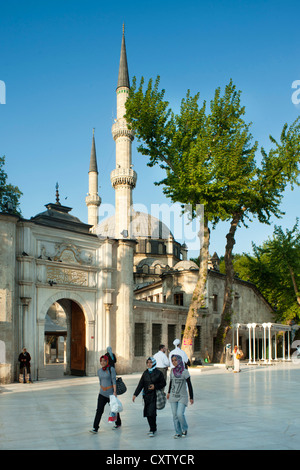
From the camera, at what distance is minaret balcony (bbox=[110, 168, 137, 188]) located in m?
38.2

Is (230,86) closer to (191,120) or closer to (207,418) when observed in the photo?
(191,120)

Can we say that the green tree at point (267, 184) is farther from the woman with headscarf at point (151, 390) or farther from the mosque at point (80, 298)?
the woman with headscarf at point (151, 390)

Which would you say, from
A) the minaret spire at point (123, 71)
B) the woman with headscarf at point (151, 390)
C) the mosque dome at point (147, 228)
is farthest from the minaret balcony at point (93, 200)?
the woman with headscarf at point (151, 390)

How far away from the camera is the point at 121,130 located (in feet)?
123

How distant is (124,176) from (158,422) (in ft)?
99.7

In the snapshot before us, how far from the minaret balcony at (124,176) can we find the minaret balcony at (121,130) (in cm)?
262

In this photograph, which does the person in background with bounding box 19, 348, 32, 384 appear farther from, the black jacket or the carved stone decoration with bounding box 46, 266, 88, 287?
the black jacket

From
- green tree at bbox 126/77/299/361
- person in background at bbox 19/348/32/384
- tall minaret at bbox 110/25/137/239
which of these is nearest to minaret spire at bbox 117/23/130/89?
tall minaret at bbox 110/25/137/239

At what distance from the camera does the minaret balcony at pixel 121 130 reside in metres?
37.5

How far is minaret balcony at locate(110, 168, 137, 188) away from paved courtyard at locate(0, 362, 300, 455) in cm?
2511

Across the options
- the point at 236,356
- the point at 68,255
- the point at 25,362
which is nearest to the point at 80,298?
the point at 68,255

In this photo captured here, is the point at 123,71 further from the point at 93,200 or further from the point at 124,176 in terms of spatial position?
the point at 93,200

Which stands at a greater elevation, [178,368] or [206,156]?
[206,156]

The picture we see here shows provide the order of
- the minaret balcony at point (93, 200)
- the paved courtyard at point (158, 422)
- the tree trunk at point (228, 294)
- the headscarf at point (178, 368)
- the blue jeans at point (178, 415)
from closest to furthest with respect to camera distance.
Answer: the paved courtyard at point (158, 422) < the blue jeans at point (178, 415) < the headscarf at point (178, 368) < the tree trunk at point (228, 294) < the minaret balcony at point (93, 200)
